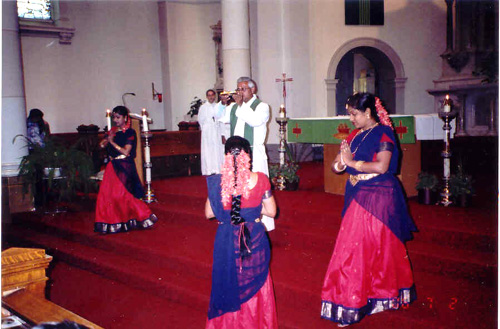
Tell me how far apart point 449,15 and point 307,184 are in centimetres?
728

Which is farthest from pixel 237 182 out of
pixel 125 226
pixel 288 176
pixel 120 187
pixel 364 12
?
pixel 364 12

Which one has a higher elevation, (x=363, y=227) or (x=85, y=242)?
(x=363, y=227)

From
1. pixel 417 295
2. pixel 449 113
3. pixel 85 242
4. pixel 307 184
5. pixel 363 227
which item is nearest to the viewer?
pixel 363 227

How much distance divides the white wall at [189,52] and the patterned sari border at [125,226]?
7.98 meters

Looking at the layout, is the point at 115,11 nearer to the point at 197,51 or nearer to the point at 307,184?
the point at 197,51

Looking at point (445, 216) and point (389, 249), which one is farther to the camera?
point (445, 216)

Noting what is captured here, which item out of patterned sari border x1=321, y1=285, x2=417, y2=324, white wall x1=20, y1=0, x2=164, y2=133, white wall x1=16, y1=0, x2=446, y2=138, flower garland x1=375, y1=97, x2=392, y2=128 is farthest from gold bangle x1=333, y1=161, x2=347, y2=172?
white wall x1=20, y1=0, x2=164, y2=133

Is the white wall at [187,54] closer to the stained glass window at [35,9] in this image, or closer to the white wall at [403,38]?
the white wall at [403,38]

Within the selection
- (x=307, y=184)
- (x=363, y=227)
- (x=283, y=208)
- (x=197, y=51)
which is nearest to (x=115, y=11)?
(x=197, y=51)

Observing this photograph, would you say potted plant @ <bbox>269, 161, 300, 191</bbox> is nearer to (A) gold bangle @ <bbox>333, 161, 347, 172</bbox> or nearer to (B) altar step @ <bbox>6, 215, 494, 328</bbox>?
(B) altar step @ <bbox>6, 215, 494, 328</bbox>

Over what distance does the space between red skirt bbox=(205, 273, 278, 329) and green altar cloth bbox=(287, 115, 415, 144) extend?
3.52 meters

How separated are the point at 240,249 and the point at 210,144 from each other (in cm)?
675

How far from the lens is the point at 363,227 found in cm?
347

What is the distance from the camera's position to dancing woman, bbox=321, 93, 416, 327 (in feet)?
11.4
